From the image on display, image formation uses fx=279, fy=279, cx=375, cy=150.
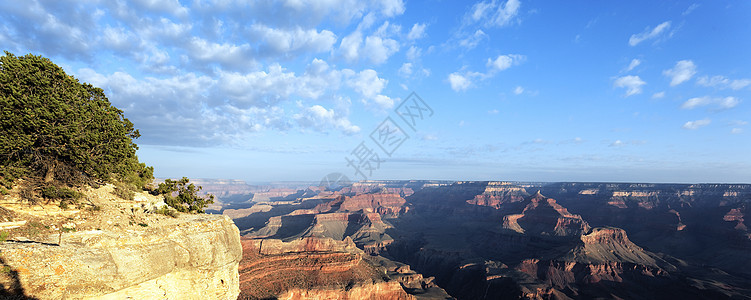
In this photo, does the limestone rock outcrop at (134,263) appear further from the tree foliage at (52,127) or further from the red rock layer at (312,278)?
the red rock layer at (312,278)

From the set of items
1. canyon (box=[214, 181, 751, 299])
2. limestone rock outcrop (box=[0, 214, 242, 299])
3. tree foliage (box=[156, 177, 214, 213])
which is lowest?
canyon (box=[214, 181, 751, 299])

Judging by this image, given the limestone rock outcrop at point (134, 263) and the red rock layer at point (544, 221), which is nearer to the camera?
the limestone rock outcrop at point (134, 263)

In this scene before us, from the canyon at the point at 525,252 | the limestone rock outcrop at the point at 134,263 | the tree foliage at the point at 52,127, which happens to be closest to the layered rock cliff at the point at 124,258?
the limestone rock outcrop at the point at 134,263

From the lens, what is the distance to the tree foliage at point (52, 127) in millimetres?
12227

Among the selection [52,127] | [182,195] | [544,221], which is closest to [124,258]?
[52,127]

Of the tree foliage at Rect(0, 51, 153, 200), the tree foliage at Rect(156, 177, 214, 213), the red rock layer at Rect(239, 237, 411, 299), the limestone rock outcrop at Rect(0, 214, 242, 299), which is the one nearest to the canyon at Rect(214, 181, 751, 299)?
the red rock layer at Rect(239, 237, 411, 299)

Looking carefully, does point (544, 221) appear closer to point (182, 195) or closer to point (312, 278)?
point (312, 278)

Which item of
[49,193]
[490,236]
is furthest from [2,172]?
[490,236]

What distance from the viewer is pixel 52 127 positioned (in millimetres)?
12789

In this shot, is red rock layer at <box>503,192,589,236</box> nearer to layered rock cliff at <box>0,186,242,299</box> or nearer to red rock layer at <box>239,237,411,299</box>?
red rock layer at <box>239,237,411,299</box>

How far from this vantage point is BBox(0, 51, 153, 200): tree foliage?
12227 mm

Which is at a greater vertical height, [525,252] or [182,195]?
[182,195]

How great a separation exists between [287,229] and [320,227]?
18.4 metres

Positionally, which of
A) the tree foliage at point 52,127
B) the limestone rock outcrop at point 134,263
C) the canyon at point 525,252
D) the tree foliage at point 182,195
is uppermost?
the tree foliage at point 52,127
